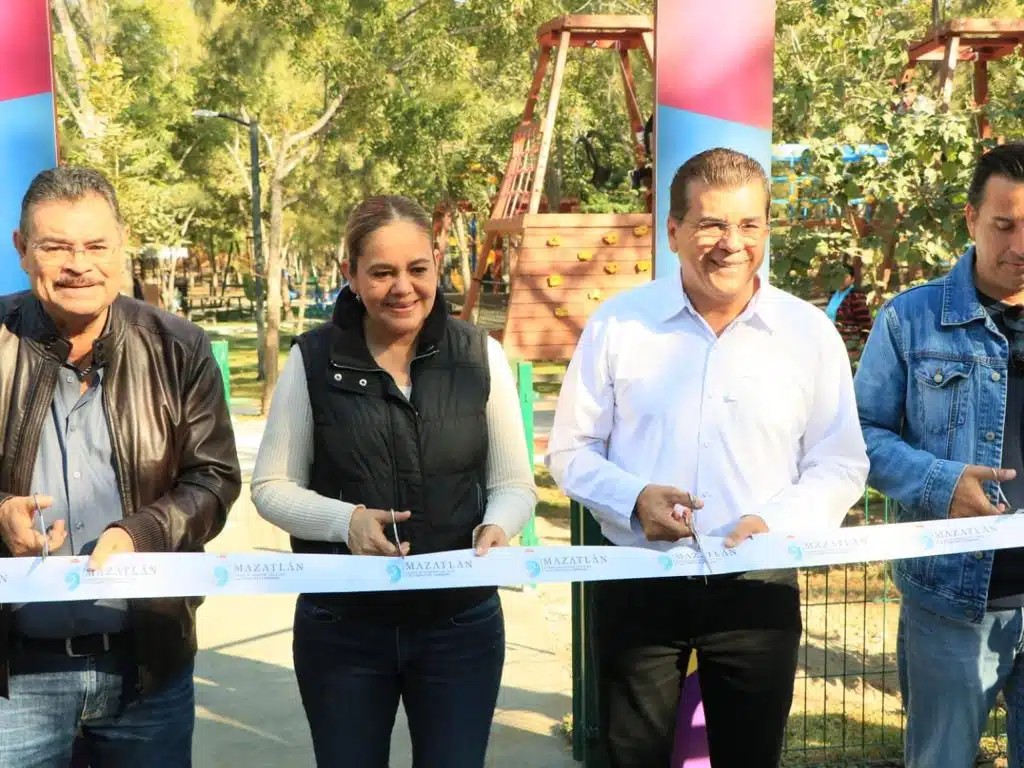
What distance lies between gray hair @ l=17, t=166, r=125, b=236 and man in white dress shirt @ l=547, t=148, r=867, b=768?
1.18 m

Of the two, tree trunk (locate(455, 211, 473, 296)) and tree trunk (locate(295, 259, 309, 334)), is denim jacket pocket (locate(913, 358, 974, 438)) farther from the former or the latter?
tree trunk (locate(455, 211, 473, 296))

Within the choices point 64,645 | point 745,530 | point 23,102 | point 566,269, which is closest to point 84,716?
point 64,645

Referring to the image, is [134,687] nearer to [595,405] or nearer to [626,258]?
[595,405]

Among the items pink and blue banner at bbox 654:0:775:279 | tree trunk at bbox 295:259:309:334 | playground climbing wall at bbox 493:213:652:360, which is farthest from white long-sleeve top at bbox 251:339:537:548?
tree trunk at bbox 295:259:309:334

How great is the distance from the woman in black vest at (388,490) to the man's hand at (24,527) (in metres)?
0.46

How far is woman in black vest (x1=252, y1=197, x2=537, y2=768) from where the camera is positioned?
2654 mm

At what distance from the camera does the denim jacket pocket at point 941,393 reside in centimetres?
283

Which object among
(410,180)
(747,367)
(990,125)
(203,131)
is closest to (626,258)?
(990,125)

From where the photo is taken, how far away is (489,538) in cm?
265

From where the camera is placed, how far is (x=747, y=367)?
2.71m

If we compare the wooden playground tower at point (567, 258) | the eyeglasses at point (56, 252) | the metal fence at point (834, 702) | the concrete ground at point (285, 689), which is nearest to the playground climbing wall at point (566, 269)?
the wooden playground tower at point (567, 258)

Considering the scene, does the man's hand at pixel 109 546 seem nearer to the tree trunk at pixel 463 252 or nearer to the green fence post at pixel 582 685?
the green fence post at pixel 582 685

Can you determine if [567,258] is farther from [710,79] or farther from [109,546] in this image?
[109,546]

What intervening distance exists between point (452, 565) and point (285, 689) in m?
3.25
